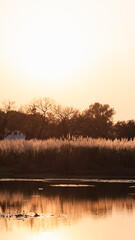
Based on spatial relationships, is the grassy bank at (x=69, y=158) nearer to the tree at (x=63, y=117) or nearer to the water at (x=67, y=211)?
the water at (x=67, y=211)

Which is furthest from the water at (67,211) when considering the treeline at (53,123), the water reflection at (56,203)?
the treeline at (53,123)

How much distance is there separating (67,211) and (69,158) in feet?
60.7

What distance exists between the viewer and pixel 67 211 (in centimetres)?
1678

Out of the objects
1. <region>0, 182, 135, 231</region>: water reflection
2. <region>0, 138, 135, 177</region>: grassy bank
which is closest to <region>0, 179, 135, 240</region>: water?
<region>0, 182, 135, 231</region>: water reflection

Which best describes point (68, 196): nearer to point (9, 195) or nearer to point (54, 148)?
point (9, 195)

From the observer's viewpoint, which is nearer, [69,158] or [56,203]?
[56,203]

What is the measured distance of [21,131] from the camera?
14362cm

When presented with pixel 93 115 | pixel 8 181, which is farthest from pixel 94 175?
pixel 93 115

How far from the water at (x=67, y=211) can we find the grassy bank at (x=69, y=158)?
27.2 ft

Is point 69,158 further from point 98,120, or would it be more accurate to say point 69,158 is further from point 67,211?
point 98,120

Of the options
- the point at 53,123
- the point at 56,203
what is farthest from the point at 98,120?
the point at 56,203

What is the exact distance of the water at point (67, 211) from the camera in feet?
42.5

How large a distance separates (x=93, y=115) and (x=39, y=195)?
399 feet

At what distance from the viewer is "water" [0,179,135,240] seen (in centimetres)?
1295
